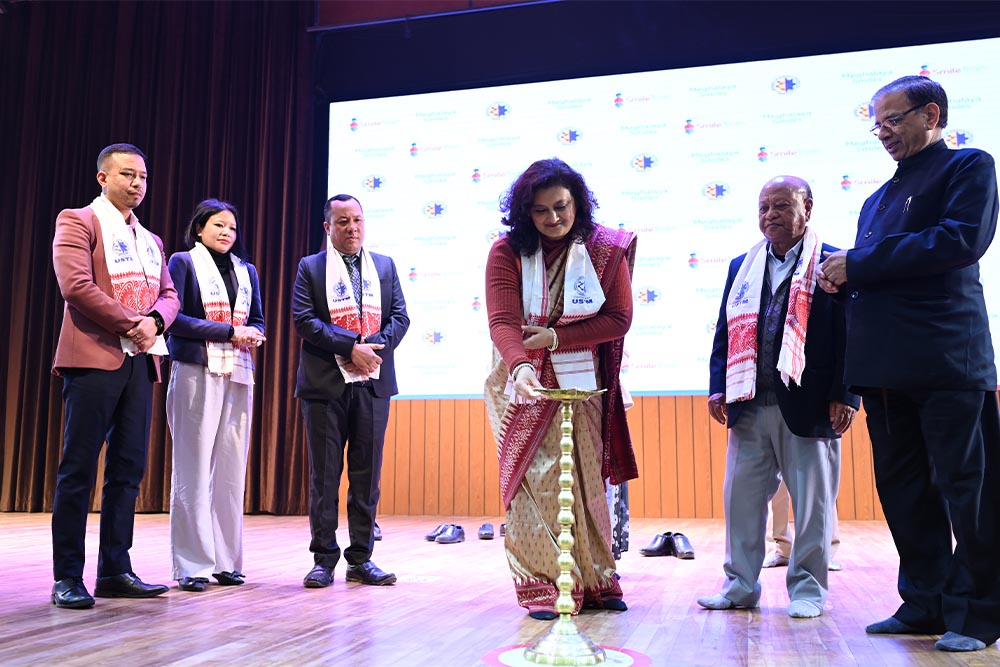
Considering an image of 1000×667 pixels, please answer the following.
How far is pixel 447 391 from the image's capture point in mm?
6086

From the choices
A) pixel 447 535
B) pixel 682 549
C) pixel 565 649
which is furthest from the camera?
pixel 447 535

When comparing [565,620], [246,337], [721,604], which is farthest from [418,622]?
[246,337]

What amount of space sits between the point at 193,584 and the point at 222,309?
968 mm

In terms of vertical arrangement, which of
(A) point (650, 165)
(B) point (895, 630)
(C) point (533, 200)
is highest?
(A) point (650, 165)

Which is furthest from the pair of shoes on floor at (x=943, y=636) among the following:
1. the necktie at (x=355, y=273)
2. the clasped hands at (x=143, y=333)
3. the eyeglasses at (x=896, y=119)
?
the clasped hands at (x=143, y=333)

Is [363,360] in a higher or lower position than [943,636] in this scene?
higher

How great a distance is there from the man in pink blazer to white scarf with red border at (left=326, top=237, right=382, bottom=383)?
0.56m

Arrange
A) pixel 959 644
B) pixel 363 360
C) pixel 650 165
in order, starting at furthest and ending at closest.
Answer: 1. pixel 650 165
2. pixel 363 360
3. pixel 959 644

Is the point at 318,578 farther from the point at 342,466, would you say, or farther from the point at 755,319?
the point at 755,319

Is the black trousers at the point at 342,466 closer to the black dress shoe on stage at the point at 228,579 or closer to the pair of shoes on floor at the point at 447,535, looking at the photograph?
the black dress shoe on stage at the point at 228,579

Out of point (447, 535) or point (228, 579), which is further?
point (447, 535)

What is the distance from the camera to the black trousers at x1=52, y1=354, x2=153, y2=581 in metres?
2.66

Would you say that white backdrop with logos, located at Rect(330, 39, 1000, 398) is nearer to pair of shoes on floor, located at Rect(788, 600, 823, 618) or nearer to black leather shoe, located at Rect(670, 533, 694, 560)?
black leather shoe, located at Rect(670, 533, 694, 560)

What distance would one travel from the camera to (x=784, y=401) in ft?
8.34
